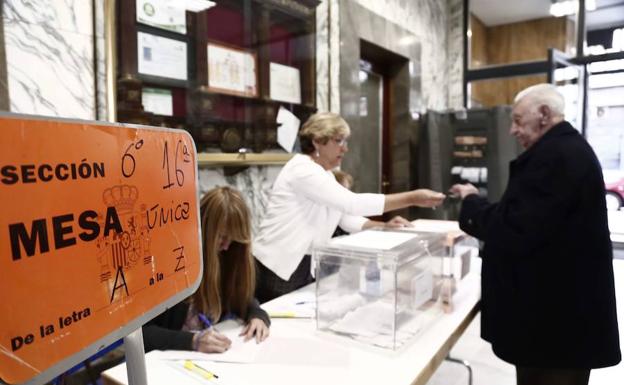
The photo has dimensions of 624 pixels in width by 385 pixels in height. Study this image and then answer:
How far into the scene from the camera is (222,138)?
2.21 metres

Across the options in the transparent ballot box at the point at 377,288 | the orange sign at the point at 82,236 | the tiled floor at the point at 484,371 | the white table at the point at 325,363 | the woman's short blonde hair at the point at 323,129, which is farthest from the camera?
the tiled floor at the point at 484,371

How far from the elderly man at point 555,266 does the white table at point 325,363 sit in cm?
28

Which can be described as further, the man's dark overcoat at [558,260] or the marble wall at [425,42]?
the marble wall at [425,42]

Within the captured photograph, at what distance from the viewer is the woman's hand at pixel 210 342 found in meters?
1.14

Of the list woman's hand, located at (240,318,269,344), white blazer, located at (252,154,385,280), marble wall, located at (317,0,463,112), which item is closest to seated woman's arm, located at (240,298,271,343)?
woman's hand, located at (240,318,269,344)

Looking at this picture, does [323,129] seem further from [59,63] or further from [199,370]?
[199,370]

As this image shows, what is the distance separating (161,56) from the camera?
1921mm

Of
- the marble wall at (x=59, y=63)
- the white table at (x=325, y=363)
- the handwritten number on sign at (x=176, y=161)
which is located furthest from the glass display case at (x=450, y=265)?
the marble wall at (x=59, y=63)

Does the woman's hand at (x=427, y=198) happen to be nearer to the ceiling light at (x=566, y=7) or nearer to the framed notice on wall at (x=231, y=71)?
the framed notice on wall at (x=231, y=71)

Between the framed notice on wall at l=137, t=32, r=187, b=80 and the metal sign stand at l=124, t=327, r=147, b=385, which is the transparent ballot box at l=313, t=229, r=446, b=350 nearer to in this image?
the metal sign stand at l=124, t=327, r=147, b=385

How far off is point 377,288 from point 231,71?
4.78ft

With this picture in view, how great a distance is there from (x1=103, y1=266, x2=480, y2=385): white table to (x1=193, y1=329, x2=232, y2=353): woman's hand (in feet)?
0.23

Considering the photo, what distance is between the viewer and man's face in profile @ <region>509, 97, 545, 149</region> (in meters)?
1.50

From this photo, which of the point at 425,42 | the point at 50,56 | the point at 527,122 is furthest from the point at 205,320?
the point at 425,42
